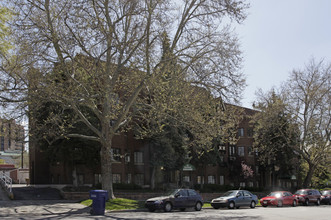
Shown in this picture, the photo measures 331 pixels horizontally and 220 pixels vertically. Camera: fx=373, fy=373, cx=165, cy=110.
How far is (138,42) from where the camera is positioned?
70.1 ft

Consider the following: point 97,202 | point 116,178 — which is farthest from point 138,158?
point 97,202

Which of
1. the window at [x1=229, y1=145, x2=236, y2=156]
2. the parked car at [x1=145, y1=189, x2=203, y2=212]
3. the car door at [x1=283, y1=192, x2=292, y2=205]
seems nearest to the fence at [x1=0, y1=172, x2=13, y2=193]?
the parked car at [x1=145, y1=189, x2=203, y2=212]

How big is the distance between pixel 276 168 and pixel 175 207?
3202cm

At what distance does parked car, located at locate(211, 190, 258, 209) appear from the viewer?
2585 cm

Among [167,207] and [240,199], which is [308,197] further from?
[167,207]

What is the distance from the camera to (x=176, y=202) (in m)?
22.3

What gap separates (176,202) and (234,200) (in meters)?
5.80

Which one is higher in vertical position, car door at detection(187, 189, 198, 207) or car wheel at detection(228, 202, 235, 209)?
car door at detection(187, 189, 198, 207)

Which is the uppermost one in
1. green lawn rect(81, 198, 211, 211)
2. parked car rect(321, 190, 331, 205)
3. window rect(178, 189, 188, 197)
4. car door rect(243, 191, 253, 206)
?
window rect(178, 189, 188, 197)

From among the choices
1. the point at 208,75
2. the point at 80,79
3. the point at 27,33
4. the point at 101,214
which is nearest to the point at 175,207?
the point at 101,214

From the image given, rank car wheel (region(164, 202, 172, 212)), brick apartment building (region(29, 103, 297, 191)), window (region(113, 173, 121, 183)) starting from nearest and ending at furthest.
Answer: car wheel (region(164, 202, 172, 212))
brick apartment building (region(29, 103, 297, 191))
window (region(113, 173, 121, 183))

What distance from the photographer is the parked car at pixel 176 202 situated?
847 inches

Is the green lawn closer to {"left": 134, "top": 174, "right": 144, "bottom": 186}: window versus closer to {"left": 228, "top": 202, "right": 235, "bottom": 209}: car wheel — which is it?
{"left": 228, "top": 202, "right": 235, "bottom": 209}: car wheel

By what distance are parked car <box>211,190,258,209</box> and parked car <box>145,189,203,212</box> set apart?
2698mm
